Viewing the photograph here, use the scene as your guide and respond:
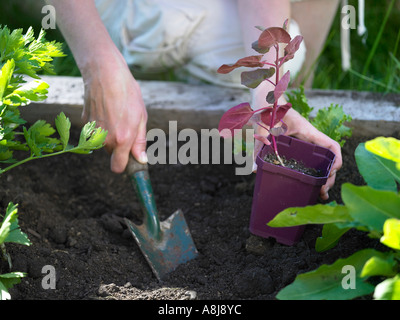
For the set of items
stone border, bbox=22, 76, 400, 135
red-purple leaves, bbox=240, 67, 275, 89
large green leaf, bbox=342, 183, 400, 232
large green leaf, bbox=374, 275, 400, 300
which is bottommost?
stone border, bbox=22, 76, 400, 135

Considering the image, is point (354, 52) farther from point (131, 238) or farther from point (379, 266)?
point (379, 266)

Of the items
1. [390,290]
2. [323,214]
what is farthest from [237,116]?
[390,290]

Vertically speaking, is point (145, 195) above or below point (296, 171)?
below

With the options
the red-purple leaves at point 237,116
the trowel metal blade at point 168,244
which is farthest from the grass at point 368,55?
the red-purple leaves at point 237,116

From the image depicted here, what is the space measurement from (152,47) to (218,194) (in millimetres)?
853

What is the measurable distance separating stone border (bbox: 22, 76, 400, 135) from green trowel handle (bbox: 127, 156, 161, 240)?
429 mm

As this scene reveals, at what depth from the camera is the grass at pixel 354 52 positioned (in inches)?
105

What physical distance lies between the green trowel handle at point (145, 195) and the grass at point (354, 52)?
996mm

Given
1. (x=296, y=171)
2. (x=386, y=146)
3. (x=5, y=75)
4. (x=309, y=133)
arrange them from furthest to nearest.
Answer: (x=309, y=133), (x=296, y=171), (x=5, y=75), (x=386, y=146)

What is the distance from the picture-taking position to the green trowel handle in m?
1.68

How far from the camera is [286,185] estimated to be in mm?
1398

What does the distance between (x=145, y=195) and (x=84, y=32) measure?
0.58m

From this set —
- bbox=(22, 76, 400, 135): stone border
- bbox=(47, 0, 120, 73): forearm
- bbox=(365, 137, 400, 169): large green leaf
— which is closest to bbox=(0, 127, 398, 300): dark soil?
bbox=(22, 76, 400, 135): stone border

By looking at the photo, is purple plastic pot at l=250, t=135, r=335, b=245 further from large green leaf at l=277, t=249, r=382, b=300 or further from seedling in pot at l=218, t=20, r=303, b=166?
large green leaf at l=277, t=249, r=382, b=300
